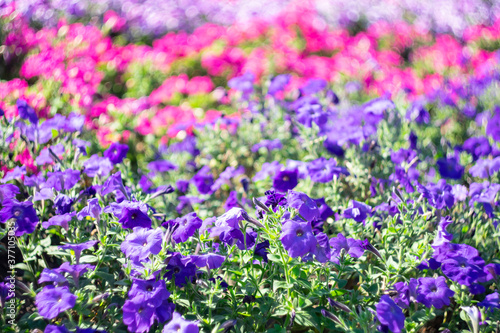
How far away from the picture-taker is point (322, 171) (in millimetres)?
2119

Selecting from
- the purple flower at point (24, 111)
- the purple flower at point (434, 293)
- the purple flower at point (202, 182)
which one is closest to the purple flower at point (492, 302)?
the purple flower at point (434, 293)

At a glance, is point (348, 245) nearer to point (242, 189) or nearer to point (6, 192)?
point (242, 189)

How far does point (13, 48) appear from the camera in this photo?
4.62 m

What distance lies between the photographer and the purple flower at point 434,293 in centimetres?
157

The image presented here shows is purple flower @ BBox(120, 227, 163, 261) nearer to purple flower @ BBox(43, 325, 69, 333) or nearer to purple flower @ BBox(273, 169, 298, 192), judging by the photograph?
purple flower @ BBox(43, 325, 69, 333)

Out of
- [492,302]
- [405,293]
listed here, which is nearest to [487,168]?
[492,302]

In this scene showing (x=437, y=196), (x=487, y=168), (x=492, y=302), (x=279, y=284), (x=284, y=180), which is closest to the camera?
(x=279, y=284)

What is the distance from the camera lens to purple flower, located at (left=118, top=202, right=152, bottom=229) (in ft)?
5.04

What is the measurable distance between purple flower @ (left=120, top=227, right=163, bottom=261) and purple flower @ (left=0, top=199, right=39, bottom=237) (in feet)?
1.38

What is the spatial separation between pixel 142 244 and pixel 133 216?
137mm

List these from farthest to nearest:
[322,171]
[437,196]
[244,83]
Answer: [244,83] → [322,171] → [437,196]

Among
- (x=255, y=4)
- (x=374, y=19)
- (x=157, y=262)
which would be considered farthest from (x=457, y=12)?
(x=157, y=262)

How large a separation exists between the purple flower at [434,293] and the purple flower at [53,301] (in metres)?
1.28

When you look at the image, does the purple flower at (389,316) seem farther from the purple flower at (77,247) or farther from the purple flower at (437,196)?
the purple flower at (77,247)
